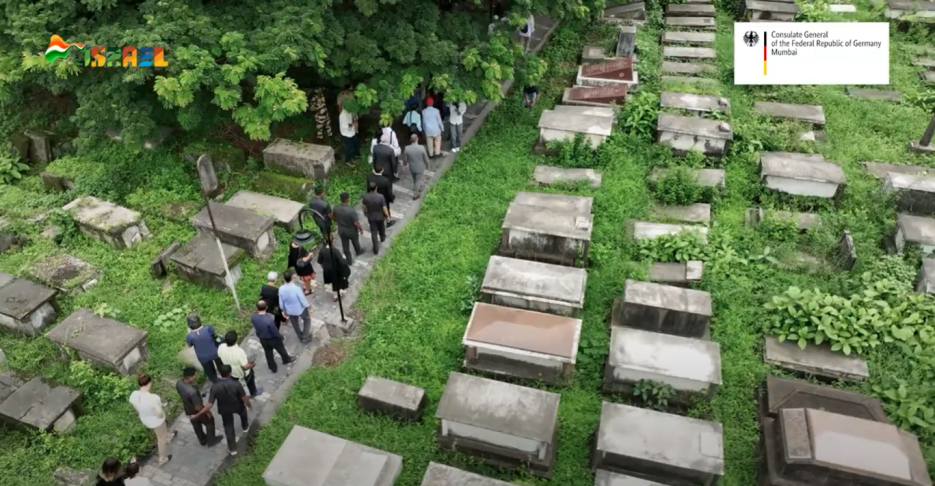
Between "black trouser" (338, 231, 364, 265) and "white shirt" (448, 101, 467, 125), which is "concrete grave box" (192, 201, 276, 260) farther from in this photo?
"white shirt" (448, 101, 467, 125)

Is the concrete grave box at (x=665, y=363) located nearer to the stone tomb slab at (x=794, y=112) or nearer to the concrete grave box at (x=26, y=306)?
the stone tomb slab at (x=794, y=112)

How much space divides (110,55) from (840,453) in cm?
1124

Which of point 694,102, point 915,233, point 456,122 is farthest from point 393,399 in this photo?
point 694,102

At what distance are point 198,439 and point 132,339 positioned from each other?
5.90ft

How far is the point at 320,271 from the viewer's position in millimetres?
10078

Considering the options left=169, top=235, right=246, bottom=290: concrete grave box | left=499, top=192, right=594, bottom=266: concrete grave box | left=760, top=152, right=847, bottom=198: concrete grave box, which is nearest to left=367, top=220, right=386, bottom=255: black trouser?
left=499, top=192, right=594, bottom=266: concrete grave box

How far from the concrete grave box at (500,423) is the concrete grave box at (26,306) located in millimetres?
6199

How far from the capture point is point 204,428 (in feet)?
24.8

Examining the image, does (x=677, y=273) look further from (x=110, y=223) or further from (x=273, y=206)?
(x=110, y=223)

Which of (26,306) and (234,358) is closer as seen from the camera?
(234,358)

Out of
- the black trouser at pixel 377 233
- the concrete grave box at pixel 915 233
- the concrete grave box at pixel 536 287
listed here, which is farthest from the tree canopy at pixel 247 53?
the concrete grave box at pixel 915 233

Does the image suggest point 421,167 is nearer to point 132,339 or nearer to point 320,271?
point 320,271

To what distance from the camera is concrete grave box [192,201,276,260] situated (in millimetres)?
10039

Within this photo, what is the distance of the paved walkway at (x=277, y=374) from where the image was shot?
737 centimetres
